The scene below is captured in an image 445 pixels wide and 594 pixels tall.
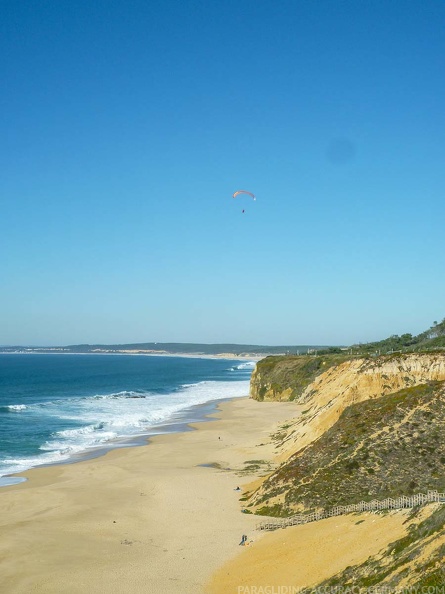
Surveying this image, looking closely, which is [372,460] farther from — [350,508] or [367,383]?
[367,383]

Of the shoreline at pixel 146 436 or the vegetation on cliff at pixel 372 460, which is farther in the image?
the shoreline at pixel 146 436

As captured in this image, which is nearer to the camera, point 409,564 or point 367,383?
point 409,564

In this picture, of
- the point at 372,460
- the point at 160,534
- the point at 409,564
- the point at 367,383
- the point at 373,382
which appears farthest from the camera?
the point at 367,383

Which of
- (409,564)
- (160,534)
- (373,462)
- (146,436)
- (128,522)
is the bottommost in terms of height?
(146,436)

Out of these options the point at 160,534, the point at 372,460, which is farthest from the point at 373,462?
the point at 160,534

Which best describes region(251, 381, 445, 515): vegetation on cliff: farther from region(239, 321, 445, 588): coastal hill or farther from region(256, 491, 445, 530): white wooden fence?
region(256, 491, 445, 530): white wooden fence

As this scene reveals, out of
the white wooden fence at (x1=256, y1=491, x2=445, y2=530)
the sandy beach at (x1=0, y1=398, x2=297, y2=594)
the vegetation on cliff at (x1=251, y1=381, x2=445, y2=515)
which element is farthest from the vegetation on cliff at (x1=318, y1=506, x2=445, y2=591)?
the vegetation on cliff at (x1=251, y1=381, x2=445, y2=515)

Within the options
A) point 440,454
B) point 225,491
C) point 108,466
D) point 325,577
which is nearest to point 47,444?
point 108,466

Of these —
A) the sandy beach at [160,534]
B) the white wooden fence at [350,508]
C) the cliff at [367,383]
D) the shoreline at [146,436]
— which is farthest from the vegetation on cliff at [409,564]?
the shoreline at [146,436]

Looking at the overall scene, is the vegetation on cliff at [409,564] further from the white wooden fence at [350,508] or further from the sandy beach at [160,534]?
the white wooden fence at [350,508]
